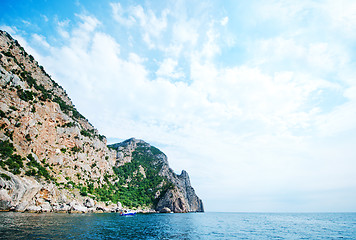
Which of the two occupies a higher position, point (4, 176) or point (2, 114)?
point (2, 114)

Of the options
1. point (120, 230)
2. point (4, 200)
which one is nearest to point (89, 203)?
point (4, 200)

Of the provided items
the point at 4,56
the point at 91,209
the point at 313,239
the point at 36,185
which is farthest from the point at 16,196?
the point at 313,239

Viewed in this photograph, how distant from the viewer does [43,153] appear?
3270 inches

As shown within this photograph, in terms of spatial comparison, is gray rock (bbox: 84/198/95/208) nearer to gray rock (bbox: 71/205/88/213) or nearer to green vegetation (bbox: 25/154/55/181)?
gray rock (bbox: 71/205/88/213)

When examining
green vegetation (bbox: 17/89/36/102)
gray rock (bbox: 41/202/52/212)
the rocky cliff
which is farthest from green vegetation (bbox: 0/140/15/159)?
green vegetation (bbox: 17/89/36/102)

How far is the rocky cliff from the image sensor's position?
5986 cm

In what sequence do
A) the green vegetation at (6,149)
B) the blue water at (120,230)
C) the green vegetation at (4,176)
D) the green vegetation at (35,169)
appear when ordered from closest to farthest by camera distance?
the blue water at (120,230) < the green vegetation at (4,176) < the green vegetation at (6,149) < the green vegetation at (35,169)

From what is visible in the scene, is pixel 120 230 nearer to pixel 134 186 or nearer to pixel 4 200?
pixel 4 200

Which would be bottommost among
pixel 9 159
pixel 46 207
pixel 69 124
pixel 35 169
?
pixel 46 207

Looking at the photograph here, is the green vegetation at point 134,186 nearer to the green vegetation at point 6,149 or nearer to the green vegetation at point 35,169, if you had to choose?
the green vegetation at point 35,169

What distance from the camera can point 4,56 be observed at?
8231cm

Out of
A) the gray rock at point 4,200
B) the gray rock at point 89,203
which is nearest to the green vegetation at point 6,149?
the gray rock at point 4,200

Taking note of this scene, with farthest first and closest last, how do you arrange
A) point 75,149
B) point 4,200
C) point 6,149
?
point 75,149
point 6,149
point 4,200

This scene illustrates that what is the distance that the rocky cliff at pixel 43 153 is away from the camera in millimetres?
59859
